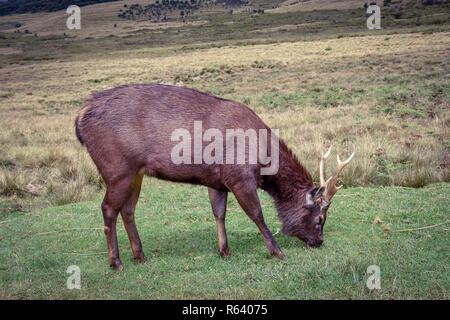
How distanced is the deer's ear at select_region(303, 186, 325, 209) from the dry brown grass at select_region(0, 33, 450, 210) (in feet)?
11.5

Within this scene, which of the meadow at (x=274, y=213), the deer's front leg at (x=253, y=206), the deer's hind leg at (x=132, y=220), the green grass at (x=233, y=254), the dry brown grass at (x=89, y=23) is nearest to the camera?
the green grass at (x=233, y=254)

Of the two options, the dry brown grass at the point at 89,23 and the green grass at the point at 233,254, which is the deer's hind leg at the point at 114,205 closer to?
the green grass at the point at 233,254

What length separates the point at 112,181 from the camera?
5.46 metres

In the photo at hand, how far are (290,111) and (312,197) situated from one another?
541 inches

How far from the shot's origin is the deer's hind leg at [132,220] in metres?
5.79

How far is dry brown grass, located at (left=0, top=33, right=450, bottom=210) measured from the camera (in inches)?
384

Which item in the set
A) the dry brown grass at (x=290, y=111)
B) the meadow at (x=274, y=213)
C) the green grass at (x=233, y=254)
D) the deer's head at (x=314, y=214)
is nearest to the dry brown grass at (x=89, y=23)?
the dry brown grass at (x=290, y=111)

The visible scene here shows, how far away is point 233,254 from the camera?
19.4 feet

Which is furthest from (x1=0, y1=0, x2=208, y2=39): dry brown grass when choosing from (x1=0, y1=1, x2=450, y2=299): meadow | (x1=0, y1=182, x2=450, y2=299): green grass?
(x1=0, y1=182, x2=450, y2=299): green grass

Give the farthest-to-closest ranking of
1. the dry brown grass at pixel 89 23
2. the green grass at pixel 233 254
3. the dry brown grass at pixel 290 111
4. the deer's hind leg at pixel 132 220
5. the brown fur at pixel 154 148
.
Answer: the dry brown grass at pixel 89 23 → the dry brown grass at pixel 290 111 → the deer's hind leg at pixel 132 220 → the brown fur at pixel 154 148 → the green grass at pixel 233 254
